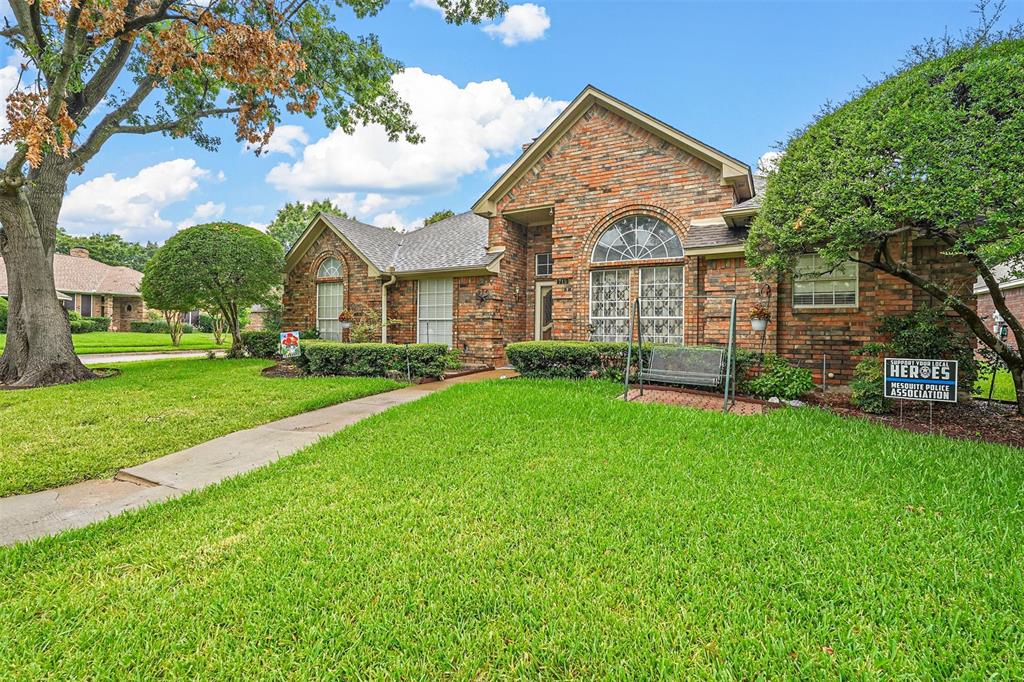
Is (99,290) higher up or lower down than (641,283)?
higher up

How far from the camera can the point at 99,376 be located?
37.0 feet

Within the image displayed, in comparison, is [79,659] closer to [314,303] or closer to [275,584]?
[275,584]

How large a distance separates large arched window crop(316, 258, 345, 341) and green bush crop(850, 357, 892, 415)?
44.1 feet

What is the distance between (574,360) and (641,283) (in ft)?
9.06

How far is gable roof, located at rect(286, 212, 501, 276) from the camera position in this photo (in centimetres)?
1355

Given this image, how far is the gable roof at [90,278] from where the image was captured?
30384 mm

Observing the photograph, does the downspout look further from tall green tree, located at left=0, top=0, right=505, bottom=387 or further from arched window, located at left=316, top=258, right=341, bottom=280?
tall green tree, located at left=0, top=0, right=505, bottom=387

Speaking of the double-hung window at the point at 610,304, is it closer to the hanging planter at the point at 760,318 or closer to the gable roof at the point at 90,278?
the hanging planter at the point at 760,318

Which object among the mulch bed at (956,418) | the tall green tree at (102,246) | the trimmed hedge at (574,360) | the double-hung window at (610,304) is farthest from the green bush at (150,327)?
the mulch bed at (956,418)

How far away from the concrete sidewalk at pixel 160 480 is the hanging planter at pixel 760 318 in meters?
7.42

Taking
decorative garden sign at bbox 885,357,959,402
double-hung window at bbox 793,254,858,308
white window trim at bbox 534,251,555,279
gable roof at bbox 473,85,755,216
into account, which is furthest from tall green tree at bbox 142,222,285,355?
decorative garden sign at bbox 885,357,959,402

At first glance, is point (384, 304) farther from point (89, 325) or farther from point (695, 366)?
point (89, 325)

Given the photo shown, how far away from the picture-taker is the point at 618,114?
35.7 ft

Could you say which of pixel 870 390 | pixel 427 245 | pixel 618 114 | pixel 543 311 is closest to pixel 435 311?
pixel 427 245
